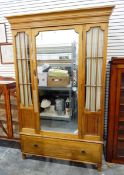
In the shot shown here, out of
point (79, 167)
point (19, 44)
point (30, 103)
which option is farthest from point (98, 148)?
point (19, 44)

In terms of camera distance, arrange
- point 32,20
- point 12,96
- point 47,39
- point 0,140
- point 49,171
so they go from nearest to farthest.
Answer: point 32,20 → point 47,39 → point 49,171 → point 12,96 → point 0,140

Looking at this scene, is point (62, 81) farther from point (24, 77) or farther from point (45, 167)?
point (45, 167)

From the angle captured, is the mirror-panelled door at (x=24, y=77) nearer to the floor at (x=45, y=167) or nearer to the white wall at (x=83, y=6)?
the floor at (x=45, y=167)

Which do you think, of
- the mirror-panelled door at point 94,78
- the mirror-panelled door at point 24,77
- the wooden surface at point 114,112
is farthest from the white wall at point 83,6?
the mirror-panelled door at point 24,77

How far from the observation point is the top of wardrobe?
1.79m

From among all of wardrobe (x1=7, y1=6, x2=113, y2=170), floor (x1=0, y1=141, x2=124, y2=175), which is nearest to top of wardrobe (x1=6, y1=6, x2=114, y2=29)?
wardrobe (x1=7, y1=6, x2=113, y2=170)

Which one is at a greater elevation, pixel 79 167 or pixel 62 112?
pixel 62 112

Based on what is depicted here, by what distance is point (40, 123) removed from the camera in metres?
2.35

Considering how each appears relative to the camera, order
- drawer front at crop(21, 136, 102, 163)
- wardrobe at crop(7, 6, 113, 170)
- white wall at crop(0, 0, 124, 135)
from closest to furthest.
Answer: wardrobe at crop(7, 6, 113, 170) → drawer front at crop(21, 136, 102, 163) → white wall at crop(0, 0, 124, 135)

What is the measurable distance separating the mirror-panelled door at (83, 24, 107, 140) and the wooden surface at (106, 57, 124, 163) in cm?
23

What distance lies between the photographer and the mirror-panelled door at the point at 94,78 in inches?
73.9

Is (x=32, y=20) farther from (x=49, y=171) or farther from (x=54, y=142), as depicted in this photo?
(x=49, y=171)

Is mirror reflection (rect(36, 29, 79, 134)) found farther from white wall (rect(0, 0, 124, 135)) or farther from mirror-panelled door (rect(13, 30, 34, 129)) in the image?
white wall (rect(0, 0, 124, 135))

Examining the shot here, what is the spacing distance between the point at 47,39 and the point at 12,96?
3.46 feet
